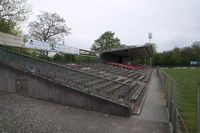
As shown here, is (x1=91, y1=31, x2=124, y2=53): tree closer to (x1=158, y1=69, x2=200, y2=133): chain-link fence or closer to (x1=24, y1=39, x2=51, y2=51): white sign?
(x1=24, y1=39, x2=51, y2=51): white sign

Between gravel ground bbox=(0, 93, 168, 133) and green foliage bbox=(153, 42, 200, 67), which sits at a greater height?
green foliage bbox=(153, 42, 200, 67)

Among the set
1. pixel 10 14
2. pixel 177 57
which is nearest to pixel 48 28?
pixel 10 14

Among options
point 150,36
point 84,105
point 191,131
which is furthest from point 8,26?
point 150,36

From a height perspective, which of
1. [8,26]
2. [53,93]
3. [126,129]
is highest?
[8,26]

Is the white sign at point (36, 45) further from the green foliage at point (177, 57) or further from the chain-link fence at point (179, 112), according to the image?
the green foliage at point (177, 57)

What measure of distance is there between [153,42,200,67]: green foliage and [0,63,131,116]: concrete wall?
315 ft

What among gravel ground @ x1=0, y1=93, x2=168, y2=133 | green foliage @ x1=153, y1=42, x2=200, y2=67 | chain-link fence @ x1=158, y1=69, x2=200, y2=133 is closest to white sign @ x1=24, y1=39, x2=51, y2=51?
gravel ground @ x1=0, y1=93, x2=168, y2=133

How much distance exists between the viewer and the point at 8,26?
29125 mm

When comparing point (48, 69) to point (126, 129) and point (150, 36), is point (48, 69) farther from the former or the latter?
point (150, 36)

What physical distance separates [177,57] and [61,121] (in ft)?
337

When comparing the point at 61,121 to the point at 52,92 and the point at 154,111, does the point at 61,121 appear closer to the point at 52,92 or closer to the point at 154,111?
the point at 52,92

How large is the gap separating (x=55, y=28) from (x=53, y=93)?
123 ft

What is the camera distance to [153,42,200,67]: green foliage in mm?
104812

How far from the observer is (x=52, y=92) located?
11.9m
